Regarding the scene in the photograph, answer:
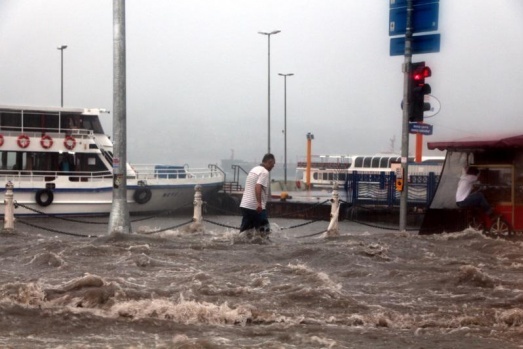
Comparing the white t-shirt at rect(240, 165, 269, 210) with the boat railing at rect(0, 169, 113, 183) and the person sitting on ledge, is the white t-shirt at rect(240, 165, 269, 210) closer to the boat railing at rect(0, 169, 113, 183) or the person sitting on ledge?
the person sitting on ledge

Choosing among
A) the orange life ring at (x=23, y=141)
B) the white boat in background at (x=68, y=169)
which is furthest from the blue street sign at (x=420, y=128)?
the orange life ring at (x=23, y=141)

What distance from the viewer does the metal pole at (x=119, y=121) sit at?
1577 centimetres

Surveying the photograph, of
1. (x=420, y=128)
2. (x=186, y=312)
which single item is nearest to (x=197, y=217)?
(x=420, y=128)

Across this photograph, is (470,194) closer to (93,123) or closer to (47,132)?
(47,132)

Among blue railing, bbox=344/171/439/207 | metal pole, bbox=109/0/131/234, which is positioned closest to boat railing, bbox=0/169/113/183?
blue railing, bbox=344/171/439/207

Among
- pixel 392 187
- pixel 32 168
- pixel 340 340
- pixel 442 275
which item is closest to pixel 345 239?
pixel 442 275

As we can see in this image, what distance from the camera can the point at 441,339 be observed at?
24.4ft

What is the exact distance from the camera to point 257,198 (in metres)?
14.5

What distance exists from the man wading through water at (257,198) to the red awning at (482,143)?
3836mm

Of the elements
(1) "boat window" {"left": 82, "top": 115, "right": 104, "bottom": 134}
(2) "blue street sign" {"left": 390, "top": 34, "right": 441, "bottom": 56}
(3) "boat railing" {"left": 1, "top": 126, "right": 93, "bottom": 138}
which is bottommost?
(3) "boat railing" {"left": 1, "top": 126, "right": 93, "bottom": 138}

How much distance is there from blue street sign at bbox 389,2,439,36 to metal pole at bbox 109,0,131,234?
194 inches

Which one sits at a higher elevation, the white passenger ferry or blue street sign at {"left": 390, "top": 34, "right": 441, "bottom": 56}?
blue street sign at {"left": 390, "top": 34, "right": 441, "bottom": 56}

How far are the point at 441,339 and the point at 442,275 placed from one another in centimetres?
340

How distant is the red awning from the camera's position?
15409 millimetres
